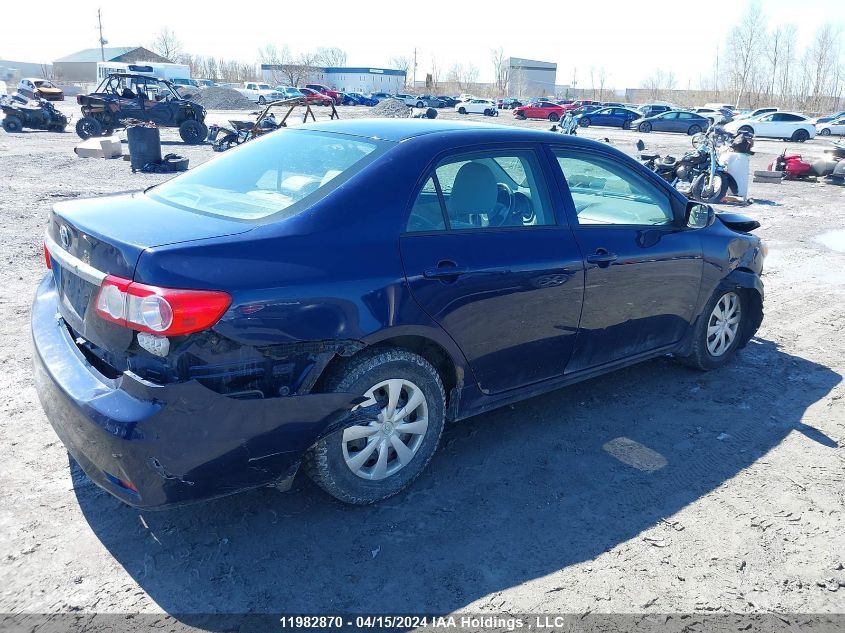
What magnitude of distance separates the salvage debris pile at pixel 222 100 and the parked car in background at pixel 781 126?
34.6 metres

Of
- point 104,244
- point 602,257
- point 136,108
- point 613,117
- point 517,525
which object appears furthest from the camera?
point 613,117

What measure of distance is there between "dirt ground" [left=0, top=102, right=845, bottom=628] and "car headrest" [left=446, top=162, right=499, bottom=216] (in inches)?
53.6

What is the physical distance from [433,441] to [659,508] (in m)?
1.17

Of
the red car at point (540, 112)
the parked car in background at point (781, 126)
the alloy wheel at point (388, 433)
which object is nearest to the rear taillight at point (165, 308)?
the alloy wheel at point (388, 433)

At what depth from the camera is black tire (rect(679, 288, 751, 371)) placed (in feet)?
16.0

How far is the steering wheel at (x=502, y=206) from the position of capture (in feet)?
12.0

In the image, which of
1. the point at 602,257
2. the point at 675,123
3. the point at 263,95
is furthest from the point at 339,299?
the point at 263,95

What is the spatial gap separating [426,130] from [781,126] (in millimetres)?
40717

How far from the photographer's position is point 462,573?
2895 millimetres

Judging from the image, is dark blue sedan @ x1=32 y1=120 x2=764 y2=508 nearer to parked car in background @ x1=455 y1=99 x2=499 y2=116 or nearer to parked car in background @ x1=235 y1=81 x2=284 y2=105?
parked car in background @ x1=455 y1=99 x2=499 y2=116

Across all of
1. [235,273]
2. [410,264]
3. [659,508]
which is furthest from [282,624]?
[659,508]

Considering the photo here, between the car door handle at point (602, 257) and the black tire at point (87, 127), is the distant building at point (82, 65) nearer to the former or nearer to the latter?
the black tire at point (87, 127)

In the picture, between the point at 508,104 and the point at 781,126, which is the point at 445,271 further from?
the point at 508,104

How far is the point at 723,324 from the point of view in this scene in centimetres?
511
